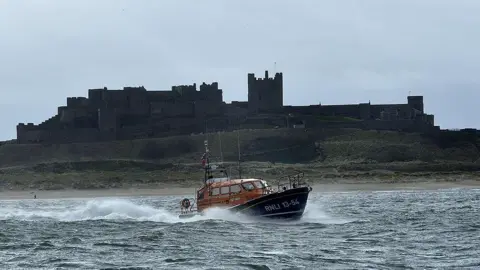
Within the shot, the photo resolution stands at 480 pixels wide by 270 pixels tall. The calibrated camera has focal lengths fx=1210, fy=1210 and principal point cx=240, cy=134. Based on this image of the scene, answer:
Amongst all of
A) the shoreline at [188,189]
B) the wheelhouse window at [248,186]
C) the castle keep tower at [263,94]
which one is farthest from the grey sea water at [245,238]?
the castle keep tower at [263,94]

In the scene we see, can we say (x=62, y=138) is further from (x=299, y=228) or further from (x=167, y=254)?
(x=167, y=254)

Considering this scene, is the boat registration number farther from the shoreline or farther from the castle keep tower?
the castle keep tower

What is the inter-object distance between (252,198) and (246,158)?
36192mm

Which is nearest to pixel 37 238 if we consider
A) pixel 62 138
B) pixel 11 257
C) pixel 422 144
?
pixel 11 257

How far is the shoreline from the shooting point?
60906 millimetres

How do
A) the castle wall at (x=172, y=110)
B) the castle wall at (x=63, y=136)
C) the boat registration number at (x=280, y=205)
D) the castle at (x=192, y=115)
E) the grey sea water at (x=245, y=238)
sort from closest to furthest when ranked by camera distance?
the grey sea water at (x=245, y=238)
the boat registration number at (x=280, y=205)
the castle wall at (x=63, y=136)
the castle at (x=192, y=115)
the castle wall at (x=172, y=110)

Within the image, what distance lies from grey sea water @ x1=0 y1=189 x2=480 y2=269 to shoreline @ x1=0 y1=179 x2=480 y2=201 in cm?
1189

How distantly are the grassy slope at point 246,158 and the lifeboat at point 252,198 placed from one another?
24.5 meters

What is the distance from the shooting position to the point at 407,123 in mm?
84188

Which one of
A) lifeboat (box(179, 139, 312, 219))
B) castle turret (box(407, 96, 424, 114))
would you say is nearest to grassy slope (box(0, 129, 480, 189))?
castle turret (box(407, 96, 424, 114))

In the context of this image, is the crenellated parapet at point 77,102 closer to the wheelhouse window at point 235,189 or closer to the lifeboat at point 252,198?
the lifeboat at point 252,198

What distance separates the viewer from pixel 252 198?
38.8 m

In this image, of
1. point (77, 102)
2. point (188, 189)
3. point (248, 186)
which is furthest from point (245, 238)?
point (77, 102)

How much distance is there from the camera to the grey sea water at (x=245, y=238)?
2869 cm
